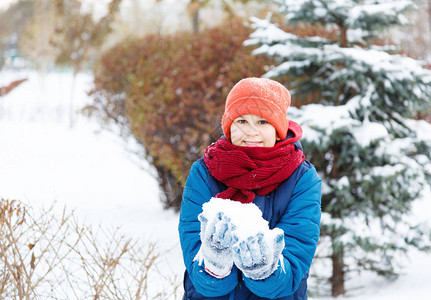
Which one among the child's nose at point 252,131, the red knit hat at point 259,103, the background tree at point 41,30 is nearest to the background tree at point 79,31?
the background tree at point 41,30

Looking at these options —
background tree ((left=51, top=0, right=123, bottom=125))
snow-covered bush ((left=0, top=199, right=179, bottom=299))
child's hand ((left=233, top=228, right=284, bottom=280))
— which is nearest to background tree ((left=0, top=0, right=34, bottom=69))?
background tree ((left=51, top=0, right=123, bottom=125))

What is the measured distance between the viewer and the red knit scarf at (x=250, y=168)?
A: 158cm

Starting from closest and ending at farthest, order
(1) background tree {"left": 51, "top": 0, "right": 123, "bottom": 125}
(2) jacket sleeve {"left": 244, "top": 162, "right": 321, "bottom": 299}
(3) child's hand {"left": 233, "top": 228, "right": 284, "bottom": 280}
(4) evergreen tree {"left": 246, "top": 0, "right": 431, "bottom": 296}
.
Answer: (3) child's hand {"left": 233, "top": 228, "right": 284, "bottom": 280} < (2) jacket sleeve {"left": 244, "top": 162, "right": 321, "bottom": 299} < (4) evergreen tree {"left": 246, "top": 0, "right": 431, "bottom": 296} < (1) background tree {"left": 51, "top": 0, "right": 123, "bottom": 125}

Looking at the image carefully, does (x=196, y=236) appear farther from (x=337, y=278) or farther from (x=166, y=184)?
(x=166, y=184)

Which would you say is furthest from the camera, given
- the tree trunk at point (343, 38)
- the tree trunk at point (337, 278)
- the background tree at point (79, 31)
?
the background tree at point (79, 31)

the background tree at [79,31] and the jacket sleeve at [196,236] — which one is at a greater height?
the jacket sleeve at [196,236]

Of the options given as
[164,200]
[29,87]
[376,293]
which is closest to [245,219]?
[376,293]

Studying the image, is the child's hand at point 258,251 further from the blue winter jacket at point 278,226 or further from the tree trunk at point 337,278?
the tree trunk at point 337,278

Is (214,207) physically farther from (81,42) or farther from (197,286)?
(81,42)

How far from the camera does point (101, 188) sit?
9281 mm

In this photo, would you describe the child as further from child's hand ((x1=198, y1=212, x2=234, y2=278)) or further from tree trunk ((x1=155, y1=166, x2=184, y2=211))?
tree trunk ((x1=155, y1=166, x2=184, y2=211))

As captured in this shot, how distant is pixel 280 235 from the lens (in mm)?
1348

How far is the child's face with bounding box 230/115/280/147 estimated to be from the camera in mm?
1663

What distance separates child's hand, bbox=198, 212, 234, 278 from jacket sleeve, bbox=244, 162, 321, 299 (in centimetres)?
11
